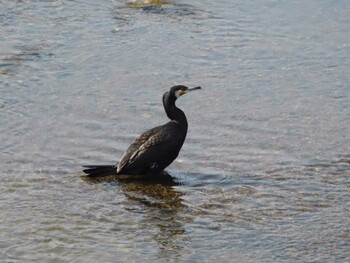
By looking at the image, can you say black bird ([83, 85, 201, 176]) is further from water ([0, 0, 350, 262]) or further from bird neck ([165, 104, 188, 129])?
water ([0, 0, 350, 262])

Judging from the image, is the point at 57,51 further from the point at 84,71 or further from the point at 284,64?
the point at 284,64

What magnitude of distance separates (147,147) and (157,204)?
91 centimetres

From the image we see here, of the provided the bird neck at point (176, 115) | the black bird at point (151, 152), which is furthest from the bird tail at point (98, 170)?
the bird neck at point (176, 115)

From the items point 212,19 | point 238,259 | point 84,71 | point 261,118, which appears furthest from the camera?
point 212,19

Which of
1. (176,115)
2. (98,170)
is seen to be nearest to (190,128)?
(176,115)

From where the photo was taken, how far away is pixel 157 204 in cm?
954

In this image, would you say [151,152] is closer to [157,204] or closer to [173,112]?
[173,112]

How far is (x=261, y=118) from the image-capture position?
468 inches

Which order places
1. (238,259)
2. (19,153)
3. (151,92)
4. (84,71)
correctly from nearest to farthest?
(238,259) < (19,153) < (151,92) < (84,71)

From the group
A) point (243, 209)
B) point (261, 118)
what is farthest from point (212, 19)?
point (243, 209)

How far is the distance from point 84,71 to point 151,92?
1.31 m

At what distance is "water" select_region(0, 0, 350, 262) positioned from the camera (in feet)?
28.1

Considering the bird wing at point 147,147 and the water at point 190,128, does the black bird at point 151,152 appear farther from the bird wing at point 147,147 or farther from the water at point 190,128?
the water at point 190,128

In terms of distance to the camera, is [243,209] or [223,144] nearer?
[243,209]
